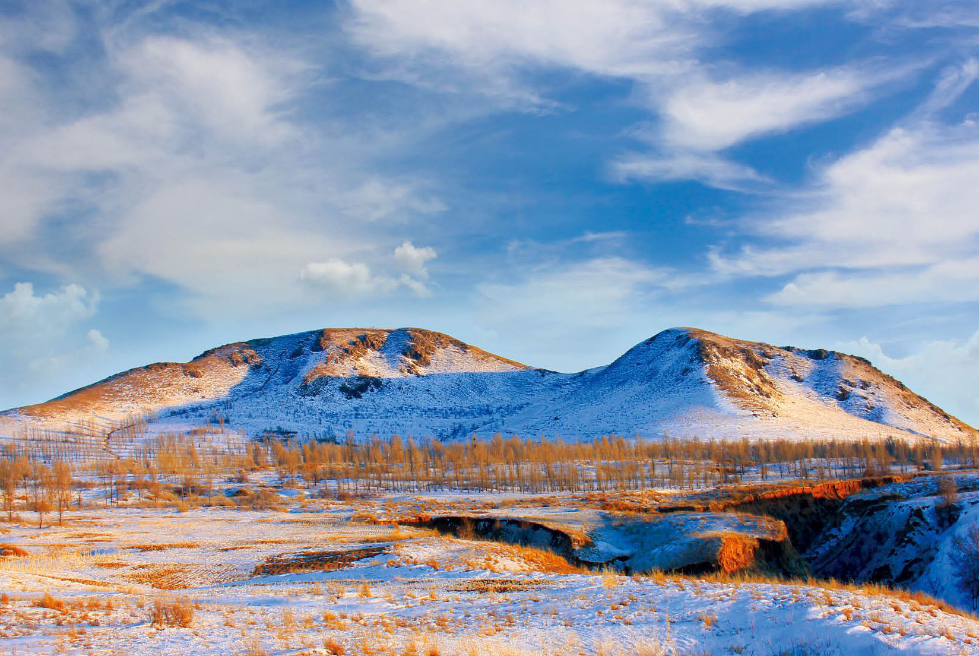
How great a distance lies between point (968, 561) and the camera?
101 ft

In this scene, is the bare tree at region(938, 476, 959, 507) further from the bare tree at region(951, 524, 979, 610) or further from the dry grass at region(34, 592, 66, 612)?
the dry grass at region(34, 592, 66, 612)

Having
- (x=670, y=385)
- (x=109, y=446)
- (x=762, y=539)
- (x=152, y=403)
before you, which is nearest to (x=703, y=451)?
(x=670, y=385)

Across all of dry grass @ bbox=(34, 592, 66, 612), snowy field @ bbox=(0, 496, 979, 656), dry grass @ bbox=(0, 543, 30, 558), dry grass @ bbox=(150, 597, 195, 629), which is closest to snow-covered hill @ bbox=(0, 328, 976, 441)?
snowy field @ bbox=(0, 496, 979, 656)

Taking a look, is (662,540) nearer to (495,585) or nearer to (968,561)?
(968,561)

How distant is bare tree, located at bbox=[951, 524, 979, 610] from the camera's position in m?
29.4

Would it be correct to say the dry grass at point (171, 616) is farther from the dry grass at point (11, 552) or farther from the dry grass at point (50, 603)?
the dry grass at point (11, 552)

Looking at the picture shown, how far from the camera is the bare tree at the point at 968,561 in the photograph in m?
29.4

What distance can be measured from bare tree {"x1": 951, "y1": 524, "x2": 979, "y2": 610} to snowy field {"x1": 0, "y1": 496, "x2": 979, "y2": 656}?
18.6 metres

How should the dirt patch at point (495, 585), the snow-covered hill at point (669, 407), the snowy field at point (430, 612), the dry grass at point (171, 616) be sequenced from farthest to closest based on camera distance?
the snow-covered hill at point (669, 407) < the dirt patch at point (495, 585) < the dry grass at point (171, 616) < the snowy field at point (430, 612)

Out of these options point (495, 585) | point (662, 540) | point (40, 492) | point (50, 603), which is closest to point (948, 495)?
point (662, 540)

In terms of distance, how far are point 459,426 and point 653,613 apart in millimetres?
179734

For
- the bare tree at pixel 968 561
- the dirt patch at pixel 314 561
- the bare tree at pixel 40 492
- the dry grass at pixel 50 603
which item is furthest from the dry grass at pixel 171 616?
the bare tree at pixel 40 492

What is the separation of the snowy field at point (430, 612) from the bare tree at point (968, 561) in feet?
60.9

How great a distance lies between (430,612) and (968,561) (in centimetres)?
2949
